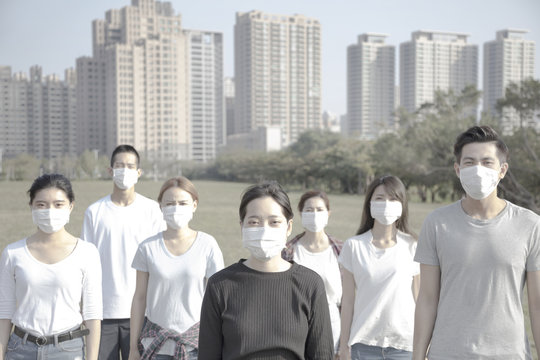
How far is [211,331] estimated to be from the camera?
2.06 metres

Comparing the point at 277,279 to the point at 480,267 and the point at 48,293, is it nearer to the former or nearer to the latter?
the point at 480,267

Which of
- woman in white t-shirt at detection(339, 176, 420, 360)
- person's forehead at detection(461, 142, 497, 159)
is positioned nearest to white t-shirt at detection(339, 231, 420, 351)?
woman in white t-shirt at detection(339, 176, 420, 360)

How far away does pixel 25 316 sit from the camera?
2.81 m

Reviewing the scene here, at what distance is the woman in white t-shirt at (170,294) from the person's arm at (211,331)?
107 centimetres

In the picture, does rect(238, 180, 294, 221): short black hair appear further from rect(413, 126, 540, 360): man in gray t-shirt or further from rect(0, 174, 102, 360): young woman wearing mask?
rect(0, 174, 102, 360): young woman wearing mask

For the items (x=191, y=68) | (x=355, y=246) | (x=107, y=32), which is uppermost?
(x=107, y=32)

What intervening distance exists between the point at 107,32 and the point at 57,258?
355 ft

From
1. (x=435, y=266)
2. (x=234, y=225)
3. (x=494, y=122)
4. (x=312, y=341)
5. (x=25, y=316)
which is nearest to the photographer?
(x=312, y=341)

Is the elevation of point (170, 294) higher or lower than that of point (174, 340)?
higher

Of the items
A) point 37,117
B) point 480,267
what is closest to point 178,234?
point 480,267

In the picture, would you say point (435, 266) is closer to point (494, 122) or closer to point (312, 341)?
point (312, 341)

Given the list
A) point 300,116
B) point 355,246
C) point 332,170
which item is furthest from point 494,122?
point 300,116

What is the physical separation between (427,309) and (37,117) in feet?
276

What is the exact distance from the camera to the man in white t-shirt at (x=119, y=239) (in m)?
3.81
